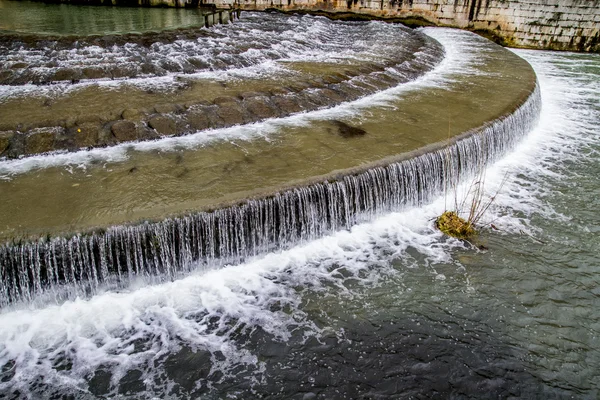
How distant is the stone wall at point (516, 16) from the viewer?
1465 cm

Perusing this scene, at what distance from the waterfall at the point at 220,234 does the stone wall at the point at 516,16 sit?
11019 millimetres

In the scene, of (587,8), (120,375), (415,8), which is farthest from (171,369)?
(587,8)

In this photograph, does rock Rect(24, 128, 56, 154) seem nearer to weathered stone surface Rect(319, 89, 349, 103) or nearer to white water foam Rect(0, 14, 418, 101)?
white water foam Rect(0, 14, 418, 101)

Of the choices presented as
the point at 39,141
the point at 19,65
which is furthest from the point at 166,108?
the point at 19,65

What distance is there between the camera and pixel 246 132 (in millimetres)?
6344

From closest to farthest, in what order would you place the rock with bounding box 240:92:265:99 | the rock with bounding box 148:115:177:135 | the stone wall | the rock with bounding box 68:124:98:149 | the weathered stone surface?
the rock with bounding box 68:124:98:149 < the rock with bounding box 148:115:177:135 < the rock with bounding box 240:92:265:99 < the weathered stone surface < the stone wall

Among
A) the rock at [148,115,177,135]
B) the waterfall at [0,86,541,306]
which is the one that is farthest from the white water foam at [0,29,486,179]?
the waterfall at [0,86,541,306]

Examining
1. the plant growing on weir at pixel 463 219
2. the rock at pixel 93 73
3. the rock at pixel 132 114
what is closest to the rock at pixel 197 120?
the rock at pixel 132 114

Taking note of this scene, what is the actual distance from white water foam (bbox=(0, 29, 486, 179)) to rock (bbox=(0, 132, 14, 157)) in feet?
0.76

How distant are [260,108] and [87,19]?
414 inches

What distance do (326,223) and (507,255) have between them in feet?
6.80

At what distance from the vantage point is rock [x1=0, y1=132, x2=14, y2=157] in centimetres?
545

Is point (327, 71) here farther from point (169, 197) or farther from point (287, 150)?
point (169, 197)

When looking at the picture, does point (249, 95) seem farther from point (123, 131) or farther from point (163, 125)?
point (123, 131)
